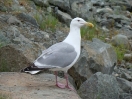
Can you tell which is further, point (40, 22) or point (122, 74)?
point (40, 22)

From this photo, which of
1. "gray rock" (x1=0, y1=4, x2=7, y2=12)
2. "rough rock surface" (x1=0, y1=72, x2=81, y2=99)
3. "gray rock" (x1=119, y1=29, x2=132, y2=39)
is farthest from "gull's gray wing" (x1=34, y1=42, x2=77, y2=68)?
"gray rock" (x1=119, y1=29, x2=132, y2=39)

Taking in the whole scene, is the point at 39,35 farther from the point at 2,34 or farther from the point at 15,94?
the point at 15,94

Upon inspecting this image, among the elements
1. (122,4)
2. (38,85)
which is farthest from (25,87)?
(122,4)

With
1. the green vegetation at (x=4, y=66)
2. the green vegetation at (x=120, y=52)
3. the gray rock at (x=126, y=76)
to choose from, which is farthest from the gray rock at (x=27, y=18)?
the green vegetation at (x=4, y=66)

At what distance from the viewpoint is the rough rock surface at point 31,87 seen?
5.61m

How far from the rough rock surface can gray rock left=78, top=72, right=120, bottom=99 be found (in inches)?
17.5

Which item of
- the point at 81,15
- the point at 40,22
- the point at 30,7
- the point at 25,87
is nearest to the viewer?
the point at 25,87

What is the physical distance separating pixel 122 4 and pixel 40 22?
7770mm

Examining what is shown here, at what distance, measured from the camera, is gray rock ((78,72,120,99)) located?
6770 mm

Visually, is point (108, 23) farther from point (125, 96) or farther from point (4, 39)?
point (125, 96)

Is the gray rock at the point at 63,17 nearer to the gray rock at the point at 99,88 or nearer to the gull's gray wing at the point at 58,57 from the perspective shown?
the gray rock at the point at 99,88

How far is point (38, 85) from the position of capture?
617cm

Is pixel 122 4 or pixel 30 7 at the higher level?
pixel 30 7

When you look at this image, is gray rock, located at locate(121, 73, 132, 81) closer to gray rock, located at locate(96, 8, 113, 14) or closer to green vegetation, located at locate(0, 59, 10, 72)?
green vegetation, located at locate(0, 59, 10, 72)
